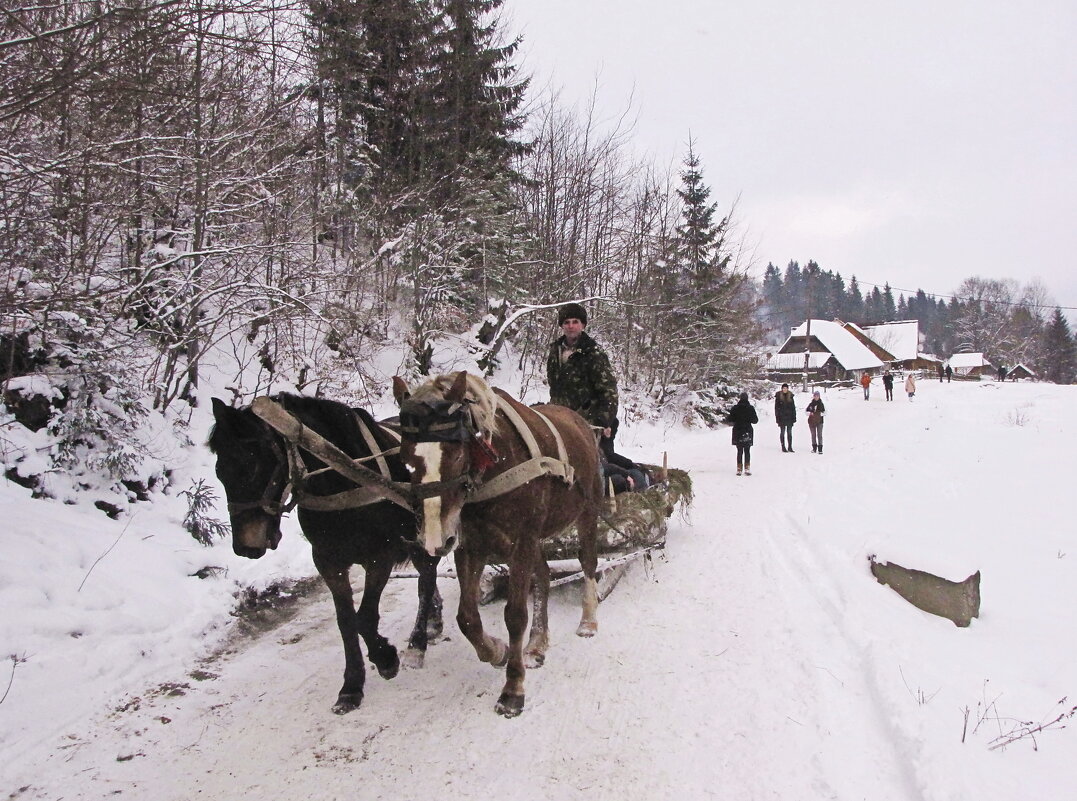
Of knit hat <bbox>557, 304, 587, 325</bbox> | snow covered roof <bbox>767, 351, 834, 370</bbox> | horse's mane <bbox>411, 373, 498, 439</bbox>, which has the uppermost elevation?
snow covered roof <bbox>767, 351, 834, 370</bbox>

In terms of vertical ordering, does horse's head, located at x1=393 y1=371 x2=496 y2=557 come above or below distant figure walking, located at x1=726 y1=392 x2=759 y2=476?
above

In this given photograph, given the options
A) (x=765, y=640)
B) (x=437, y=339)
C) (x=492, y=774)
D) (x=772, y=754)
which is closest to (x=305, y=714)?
(x=492, y=774)

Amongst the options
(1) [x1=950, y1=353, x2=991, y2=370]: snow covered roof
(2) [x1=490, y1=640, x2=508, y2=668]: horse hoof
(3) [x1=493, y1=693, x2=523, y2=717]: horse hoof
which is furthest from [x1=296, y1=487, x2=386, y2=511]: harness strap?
(1) [x1=950, y1=353, x2=991, y2=370]: snow covered roof

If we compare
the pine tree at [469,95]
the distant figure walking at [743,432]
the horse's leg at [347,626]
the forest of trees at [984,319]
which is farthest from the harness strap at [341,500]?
the forest of trees at [984,319]

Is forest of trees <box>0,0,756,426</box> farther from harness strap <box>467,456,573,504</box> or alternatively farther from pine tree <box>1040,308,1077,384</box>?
pine tree <box>1040,308,1077,384</box>

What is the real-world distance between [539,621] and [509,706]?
89 centimetres

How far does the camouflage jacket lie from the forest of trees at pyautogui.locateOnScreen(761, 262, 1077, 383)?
38203mm

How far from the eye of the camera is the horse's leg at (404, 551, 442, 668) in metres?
3.80

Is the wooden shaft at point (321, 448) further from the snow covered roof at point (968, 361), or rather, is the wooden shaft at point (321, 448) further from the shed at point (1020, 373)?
the snow covered roof at point (968, 361)

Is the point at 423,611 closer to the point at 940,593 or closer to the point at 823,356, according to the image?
the point at 940,593

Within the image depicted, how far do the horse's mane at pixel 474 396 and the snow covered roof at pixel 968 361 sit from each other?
80.8 metres

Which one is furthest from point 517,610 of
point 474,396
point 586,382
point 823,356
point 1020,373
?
point 1020,373

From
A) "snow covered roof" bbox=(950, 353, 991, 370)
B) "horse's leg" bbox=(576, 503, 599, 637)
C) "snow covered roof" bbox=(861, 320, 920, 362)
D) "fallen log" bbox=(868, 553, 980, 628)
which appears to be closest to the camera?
"horse's leg" bbox=(576, 503, 599, 637)

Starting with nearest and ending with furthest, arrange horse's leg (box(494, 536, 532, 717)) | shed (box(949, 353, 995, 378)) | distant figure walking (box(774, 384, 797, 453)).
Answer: horse's leg (box(494, 536, 532, 717)), distant figure walking (box(774, 384, 797, 453)), shed (box(949, 353, 995, 378))
